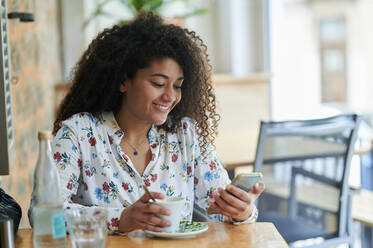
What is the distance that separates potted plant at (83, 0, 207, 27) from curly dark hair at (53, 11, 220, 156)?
1.59m

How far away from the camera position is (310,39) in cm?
772

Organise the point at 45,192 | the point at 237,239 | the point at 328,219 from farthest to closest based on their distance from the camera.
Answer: the point at 328,219 < the point at 237,239 < the point at 45,192

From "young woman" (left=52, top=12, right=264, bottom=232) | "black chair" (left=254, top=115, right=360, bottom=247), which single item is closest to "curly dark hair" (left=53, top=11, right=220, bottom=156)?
"young woman" (left=52, top=12, right=264, bottom=232)

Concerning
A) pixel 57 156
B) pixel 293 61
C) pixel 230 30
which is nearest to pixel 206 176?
pixel 57 156

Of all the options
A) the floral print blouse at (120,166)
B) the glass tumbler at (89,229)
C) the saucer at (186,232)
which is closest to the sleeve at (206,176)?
the floral print blouse at (120,166)

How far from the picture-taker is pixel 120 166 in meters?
1.57

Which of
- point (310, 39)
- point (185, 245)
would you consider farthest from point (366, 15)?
point (185, 245)

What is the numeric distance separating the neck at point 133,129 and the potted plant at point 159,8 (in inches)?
64.8

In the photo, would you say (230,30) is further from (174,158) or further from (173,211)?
(173,211)

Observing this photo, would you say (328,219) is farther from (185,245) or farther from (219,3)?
(219,3)

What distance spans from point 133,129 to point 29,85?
1076 millimetres

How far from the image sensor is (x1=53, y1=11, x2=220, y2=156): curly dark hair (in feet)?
5.18

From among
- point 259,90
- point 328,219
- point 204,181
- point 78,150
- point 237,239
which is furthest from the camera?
point 259,90

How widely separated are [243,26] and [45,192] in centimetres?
300
